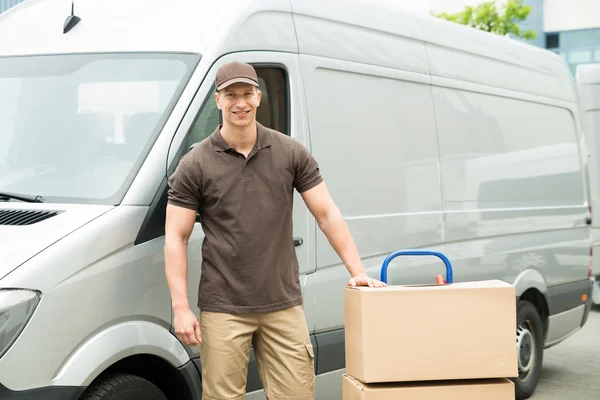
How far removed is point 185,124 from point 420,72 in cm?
231

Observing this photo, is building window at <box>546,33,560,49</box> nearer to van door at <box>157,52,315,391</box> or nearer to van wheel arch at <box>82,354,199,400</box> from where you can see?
van door at <box>157,52,315,391</box>

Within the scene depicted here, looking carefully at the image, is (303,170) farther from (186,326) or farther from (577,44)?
(577,44)

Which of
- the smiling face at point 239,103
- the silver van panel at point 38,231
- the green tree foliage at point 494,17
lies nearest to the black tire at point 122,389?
the silver van panel at point 38,231

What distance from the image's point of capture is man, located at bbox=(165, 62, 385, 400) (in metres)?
4.07

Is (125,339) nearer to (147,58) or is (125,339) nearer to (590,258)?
(147,58)

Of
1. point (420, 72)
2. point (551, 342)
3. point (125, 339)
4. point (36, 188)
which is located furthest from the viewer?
point (551, 342)

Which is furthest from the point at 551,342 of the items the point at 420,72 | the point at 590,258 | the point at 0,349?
the point at 0,349

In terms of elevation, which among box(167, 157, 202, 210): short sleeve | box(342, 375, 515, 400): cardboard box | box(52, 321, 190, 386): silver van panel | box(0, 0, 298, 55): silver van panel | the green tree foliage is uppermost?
the green tree foliage

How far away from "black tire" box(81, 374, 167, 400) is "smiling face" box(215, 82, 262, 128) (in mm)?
1111

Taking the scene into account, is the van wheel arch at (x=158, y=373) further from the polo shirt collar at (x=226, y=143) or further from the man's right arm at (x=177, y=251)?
the polo shirt collar at (x=226, y=143)

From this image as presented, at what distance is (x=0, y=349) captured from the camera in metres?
3.62

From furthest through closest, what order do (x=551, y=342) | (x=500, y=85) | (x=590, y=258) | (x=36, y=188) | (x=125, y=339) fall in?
(x=590, y=258) → (x=551, y=342) → (x=500, y=85) → (x=36, y=188) → (x=125, y=339)

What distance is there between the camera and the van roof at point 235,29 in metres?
4.76

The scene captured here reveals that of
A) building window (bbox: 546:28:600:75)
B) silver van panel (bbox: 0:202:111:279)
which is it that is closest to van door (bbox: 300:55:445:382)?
silver van panel (bbox: 0:202:111:279)
